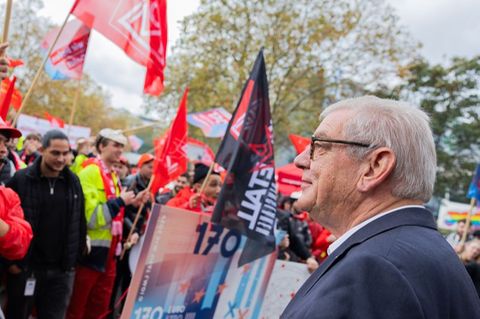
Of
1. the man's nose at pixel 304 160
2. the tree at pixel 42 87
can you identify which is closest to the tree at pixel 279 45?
the tree at pixel 42 87

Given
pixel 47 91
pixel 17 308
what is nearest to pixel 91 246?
pixel 17 308

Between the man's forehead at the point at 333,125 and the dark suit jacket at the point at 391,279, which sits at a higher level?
the man's forehead at the point at 333,125

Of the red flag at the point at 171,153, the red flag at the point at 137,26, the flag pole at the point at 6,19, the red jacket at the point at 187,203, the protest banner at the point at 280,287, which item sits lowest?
the protest banner at the point at 280,287

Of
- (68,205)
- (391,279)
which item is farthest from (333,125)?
(68,205)

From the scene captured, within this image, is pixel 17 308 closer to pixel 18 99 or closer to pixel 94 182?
pixel 94 182

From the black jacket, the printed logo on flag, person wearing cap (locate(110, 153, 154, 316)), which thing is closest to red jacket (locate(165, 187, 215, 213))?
person wearing cap (locate(110, 153, 154, 316))

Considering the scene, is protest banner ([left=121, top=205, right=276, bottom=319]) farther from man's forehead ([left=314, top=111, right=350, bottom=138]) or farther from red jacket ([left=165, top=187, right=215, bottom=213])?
man's forehead ([left=314, top=111, right=350, bottom=138])

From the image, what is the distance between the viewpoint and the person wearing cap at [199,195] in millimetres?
5000

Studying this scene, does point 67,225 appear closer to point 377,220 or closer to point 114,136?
point 114,136

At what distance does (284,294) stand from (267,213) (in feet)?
3.95

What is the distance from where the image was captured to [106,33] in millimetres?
4184

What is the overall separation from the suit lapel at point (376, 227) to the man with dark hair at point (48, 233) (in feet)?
Answer: 9.79

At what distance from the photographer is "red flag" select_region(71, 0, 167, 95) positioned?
13.5 ft

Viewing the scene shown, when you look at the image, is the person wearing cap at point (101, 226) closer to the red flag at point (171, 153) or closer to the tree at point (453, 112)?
the red flag at point (171, 153)
